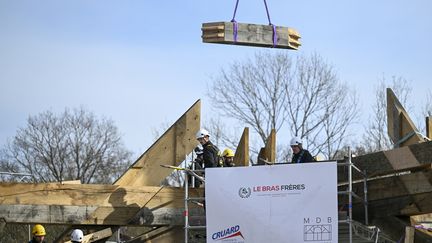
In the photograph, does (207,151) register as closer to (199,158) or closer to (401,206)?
(199,158)

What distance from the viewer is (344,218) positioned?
1198 centimetres

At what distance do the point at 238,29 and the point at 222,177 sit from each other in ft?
9.27

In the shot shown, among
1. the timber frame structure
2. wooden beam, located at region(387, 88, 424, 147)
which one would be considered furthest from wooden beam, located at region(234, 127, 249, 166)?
wooden beam, located at region(387, 88, 424, 147)

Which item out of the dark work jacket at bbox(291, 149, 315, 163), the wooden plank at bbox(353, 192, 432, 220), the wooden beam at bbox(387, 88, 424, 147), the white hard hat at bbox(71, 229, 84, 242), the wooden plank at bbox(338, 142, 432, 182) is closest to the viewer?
the wooden plank at bbox(338, 142, 432, 182)

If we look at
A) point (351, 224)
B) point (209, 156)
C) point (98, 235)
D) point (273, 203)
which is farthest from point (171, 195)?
point (351, 224)

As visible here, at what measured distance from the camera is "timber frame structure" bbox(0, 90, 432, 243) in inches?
470

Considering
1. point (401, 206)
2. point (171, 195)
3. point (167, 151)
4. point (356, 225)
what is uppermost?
point (167, 151)

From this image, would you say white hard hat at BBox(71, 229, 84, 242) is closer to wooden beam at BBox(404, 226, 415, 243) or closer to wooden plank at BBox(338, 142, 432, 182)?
wooden plank at BBox(338, 142, 432, 182)

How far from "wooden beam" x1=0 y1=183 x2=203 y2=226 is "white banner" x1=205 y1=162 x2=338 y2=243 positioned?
26.8 inches

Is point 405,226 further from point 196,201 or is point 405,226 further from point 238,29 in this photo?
point 238,29

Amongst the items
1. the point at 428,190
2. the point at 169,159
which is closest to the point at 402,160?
the point at 428,190

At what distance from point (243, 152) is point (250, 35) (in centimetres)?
206

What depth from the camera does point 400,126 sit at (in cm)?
1298

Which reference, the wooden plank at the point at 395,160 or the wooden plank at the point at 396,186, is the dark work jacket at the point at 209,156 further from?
the wooden plank at the point at 395,160
